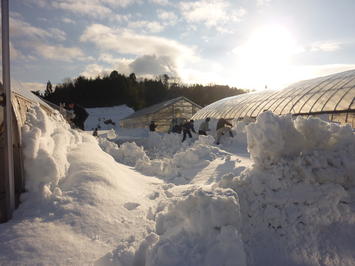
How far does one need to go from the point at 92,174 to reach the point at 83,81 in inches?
2511

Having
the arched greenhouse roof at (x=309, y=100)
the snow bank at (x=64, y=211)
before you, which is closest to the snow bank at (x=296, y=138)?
the snow bank at (x=64, y=211)

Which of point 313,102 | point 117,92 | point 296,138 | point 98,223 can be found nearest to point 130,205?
point 98,223

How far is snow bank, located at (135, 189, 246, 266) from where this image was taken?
179cm

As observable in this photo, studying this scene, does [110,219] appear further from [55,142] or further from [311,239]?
[311,239]

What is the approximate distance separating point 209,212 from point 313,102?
13008 mm

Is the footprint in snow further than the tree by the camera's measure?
No

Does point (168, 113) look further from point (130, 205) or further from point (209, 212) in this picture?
point (209, 212)

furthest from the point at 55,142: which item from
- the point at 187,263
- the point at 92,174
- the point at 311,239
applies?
the point at 311,239

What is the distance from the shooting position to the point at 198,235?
1965 millimetres

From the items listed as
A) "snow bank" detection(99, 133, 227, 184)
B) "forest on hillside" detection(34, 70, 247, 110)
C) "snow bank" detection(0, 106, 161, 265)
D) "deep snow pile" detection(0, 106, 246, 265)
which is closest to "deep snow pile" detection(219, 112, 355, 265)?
"deep snow pile" detection(0, 106, 246, 265)

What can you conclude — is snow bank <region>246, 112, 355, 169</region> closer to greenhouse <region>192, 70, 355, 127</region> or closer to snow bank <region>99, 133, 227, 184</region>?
snow bank <region>99, 133, 227, 184</region>

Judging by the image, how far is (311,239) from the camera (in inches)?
86.8

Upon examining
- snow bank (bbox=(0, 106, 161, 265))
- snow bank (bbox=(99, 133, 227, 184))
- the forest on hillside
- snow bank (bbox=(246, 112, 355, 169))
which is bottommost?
snow bank (bbox=(99, 133, 227, 184))

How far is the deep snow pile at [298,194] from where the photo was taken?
2158 millimetres
